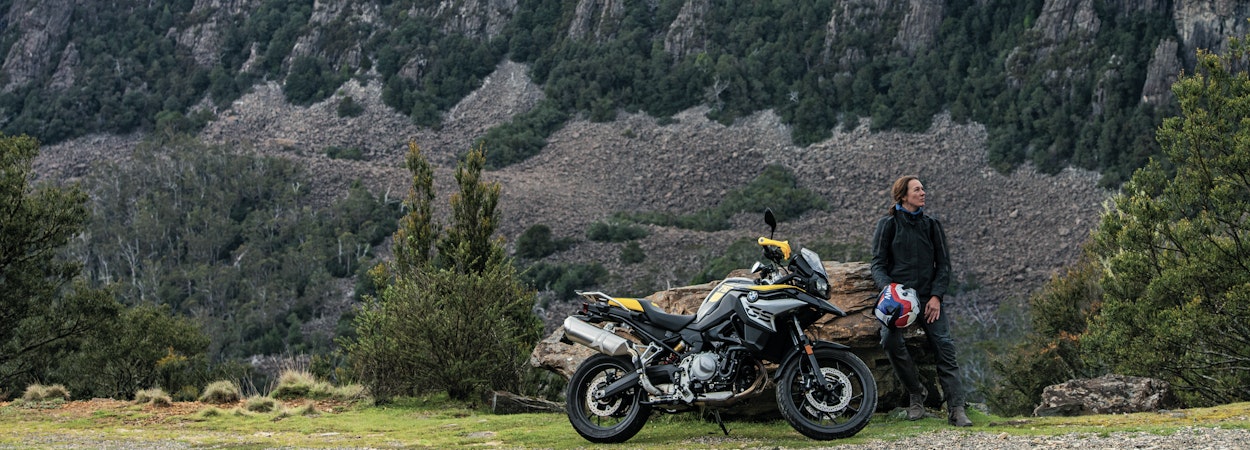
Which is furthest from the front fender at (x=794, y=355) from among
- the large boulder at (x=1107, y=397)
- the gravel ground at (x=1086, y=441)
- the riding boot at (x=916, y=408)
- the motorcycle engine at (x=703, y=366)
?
the large boulder at (x=1107, y=397)

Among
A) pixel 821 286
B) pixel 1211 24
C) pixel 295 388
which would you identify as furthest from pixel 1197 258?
pixel 1211 24

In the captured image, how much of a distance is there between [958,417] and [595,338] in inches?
112

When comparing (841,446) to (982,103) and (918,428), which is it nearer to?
(918,428)

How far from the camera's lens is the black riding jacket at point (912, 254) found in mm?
9281

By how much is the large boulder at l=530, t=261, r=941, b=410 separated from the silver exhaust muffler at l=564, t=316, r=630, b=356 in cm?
136

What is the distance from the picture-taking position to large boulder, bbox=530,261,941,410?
32.8ft

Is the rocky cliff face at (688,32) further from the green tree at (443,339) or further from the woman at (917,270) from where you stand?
the woman at (917,270)

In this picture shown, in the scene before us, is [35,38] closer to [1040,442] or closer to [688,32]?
[688,32]

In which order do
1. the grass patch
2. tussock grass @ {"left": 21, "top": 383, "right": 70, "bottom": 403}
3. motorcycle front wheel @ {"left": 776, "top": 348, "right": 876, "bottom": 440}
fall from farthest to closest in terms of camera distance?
1. tussock grass @ {"left": 21, "top": 383, "right": 70, "bottom": 403}
2. the grass patch
3. motorcycle front wheel @ {"left": 776, "top": 348, "right": 876, "bottom": 440}

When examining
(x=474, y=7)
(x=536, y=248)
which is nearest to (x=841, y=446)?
(x=536, y=248)

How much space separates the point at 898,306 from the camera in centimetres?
896

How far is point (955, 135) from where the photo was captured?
80.0 m

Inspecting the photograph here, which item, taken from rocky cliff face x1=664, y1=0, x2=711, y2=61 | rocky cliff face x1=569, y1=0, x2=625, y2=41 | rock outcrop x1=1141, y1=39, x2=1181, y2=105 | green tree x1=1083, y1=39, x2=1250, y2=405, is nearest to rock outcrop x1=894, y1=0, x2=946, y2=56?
rocky cliff face x1=664, y1=0, x2=711, y2=61

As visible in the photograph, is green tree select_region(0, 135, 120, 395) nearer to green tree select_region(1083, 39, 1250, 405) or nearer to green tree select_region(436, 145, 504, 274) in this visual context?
green tree select_region(436, 145, 504, 274)
